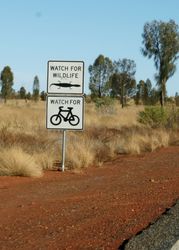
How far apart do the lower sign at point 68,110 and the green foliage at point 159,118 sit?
704 inches

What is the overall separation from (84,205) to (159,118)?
27.7 metres

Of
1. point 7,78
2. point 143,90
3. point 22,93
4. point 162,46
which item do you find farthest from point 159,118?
point 22,93

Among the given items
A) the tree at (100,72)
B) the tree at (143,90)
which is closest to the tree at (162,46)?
the tree at (100,72)

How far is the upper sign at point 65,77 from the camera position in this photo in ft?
54.2

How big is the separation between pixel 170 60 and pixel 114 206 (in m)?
47.3

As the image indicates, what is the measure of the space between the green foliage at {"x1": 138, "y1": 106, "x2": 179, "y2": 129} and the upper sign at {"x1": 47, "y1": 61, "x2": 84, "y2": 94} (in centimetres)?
1806

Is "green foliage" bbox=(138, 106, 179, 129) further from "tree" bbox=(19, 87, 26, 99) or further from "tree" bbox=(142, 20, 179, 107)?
→ "tree" bbox=(19, 87, 26, 99)

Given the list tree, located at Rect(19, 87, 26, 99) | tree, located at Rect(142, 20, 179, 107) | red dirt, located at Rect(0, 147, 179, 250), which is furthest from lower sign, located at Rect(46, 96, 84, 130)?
tree, located at Rect(19, 87, 26, 99)

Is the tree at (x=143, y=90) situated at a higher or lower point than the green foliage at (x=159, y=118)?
higher

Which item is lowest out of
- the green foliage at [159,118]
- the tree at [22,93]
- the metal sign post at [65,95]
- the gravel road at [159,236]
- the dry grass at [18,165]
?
the gravel road at [159,236]

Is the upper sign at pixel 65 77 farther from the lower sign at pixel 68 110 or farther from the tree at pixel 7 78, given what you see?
the tree at pixel 7 78

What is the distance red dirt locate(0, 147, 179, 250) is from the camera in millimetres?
7895

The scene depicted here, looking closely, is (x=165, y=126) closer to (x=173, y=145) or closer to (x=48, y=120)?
(x=173, y=145)

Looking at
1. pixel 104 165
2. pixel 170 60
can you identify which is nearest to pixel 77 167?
pixel 104 165
